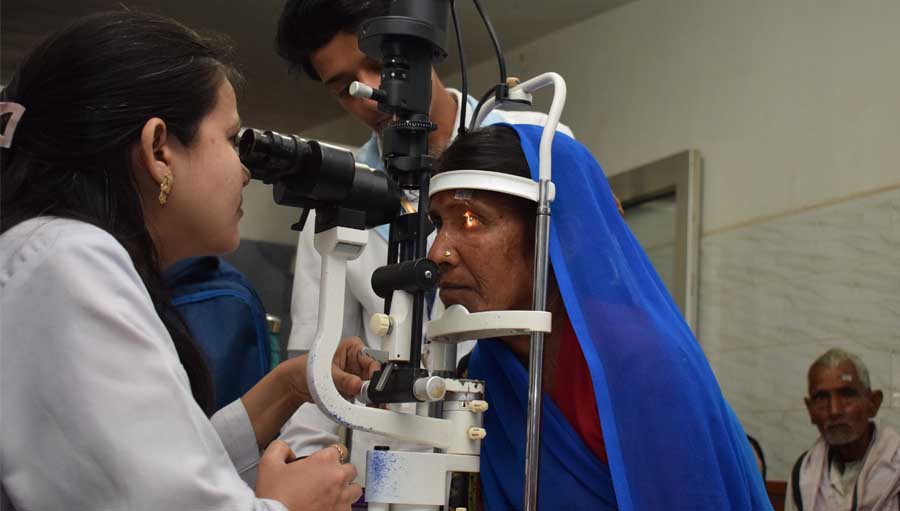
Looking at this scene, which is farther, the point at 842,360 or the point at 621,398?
the point at 842,360

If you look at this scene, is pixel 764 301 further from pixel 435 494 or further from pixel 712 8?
pixel 435 494

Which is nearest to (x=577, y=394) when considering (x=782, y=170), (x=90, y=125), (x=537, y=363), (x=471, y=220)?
(x=537, y=363)

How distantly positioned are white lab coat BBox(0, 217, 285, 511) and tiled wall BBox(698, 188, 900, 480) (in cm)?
345

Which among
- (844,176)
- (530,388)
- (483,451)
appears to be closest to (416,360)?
(530,388)

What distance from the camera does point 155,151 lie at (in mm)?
1384

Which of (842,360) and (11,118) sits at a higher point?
(11,118)

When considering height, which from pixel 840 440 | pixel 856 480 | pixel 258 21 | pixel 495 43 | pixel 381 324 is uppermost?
pixel 258 21

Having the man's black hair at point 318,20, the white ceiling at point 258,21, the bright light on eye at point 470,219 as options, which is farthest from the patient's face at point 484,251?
the white ceiling at point 258,21

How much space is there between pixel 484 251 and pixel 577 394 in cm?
27

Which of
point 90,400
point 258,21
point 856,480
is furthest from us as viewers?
point 258,21

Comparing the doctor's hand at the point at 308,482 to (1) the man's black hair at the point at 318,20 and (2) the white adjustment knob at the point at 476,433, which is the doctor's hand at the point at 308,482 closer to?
(2) the white adjustment knob at the point at 476,433

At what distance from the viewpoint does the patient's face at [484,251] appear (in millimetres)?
1775

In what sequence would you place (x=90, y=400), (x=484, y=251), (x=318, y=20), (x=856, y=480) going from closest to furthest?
(x=90, y=400) < (x=484, y=251) < (x=318, y=20) < (x=856, y=480)

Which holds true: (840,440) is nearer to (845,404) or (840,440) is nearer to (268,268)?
(845,404)
